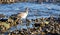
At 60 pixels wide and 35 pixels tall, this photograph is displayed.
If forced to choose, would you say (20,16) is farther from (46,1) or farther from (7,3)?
(46,1)

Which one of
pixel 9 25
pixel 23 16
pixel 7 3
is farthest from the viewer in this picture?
pixel 7 3

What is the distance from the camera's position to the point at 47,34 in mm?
10180

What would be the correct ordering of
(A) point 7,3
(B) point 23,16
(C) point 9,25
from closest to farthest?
(C) point 9,25 → (B) point 23,16 → (A) point 7,3

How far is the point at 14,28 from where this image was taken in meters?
11.5

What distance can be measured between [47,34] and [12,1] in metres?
16.5

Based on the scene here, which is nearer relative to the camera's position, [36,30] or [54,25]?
[36,30]

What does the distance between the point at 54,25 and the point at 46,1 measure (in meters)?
16.0

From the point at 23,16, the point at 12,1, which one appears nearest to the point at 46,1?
the point at 12,1

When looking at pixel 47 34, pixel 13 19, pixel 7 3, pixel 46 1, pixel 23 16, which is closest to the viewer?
pixel 47 34

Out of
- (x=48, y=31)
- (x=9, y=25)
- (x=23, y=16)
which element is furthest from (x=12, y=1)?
(x=48, y=31)

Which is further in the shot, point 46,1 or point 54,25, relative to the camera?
point 46,1

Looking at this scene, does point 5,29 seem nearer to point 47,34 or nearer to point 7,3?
point 47,34

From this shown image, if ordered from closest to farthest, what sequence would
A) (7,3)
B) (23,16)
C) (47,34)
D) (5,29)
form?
(47,34), (5,29), (23,16), (7,3)

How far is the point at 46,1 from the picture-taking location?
2706 cm
